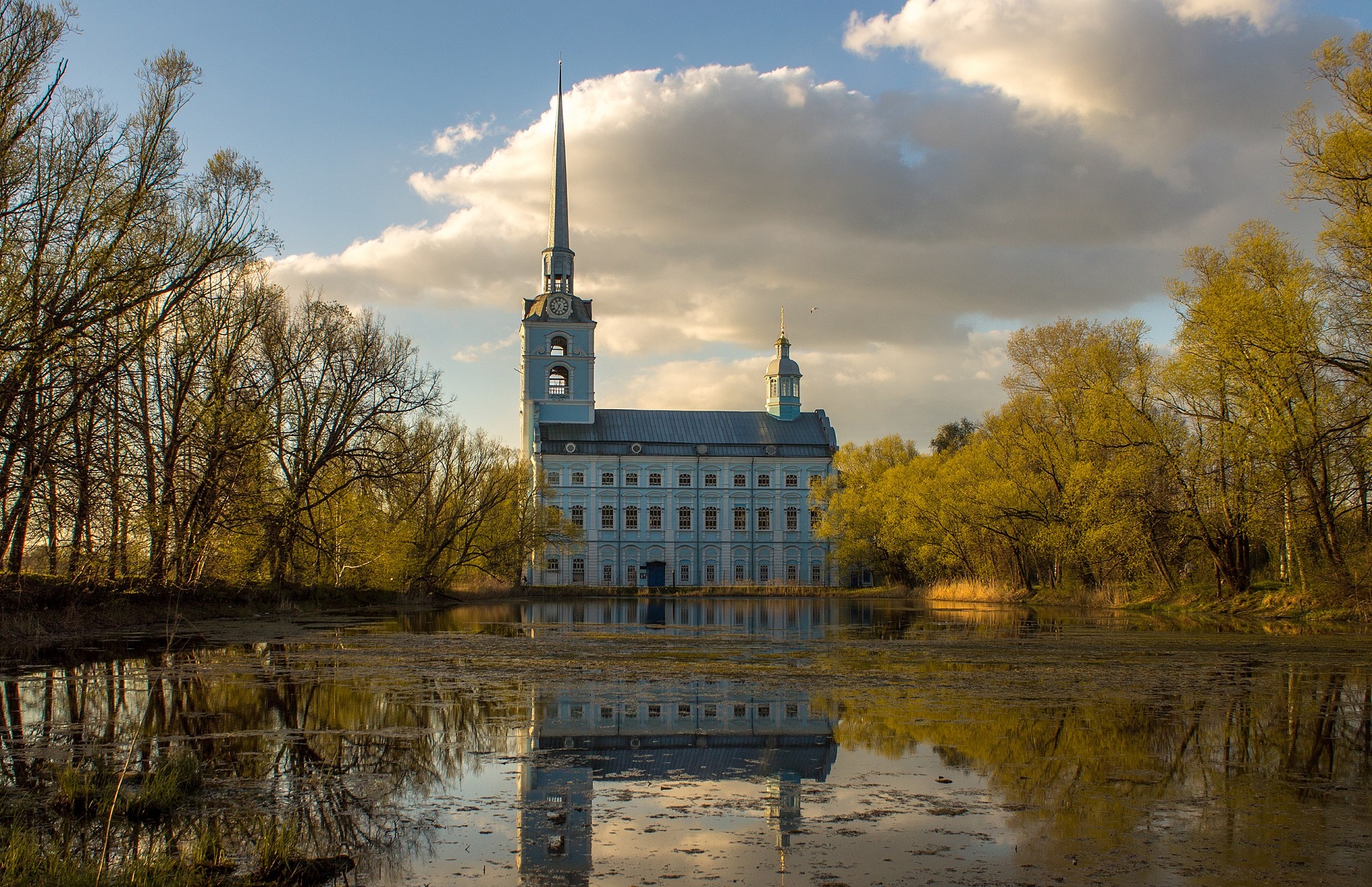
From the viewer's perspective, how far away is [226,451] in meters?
23.2

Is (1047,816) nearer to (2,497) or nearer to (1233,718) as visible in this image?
(1233,718)

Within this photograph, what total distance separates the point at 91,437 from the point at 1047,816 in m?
17.8

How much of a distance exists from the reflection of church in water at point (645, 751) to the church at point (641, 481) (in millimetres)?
67861

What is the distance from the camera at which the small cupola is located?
87938 millimetres

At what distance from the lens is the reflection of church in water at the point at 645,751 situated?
5793mm

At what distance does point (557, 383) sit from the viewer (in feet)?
269

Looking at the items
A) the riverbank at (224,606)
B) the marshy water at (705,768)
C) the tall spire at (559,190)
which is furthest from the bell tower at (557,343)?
the marshy water at (705,768)

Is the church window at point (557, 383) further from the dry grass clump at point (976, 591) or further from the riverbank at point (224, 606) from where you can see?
the dry grass clump at point (976, 591)

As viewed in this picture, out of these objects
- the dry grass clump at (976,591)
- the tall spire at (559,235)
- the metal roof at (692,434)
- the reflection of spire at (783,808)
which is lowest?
the dry grass clump at (976,591)

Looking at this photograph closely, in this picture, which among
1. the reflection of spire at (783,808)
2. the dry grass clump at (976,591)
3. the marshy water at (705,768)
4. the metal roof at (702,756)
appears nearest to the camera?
the marshy water at (705,768)

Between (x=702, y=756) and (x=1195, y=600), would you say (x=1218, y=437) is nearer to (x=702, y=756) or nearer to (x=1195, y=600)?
(x=1195, y=600)

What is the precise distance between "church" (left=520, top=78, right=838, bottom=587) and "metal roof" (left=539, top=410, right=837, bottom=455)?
0.12 metres

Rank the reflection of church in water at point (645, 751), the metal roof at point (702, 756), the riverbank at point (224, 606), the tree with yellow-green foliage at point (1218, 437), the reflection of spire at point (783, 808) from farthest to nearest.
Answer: the tree with yellow-green foliage at point (1218, 437) → the riverbank at point (224, 606) → the metal roof at point (702, 756) → the reflection of church in water at point (645, 751) → the reflection of spire at point (783, 808)

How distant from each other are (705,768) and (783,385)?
81655 mm
